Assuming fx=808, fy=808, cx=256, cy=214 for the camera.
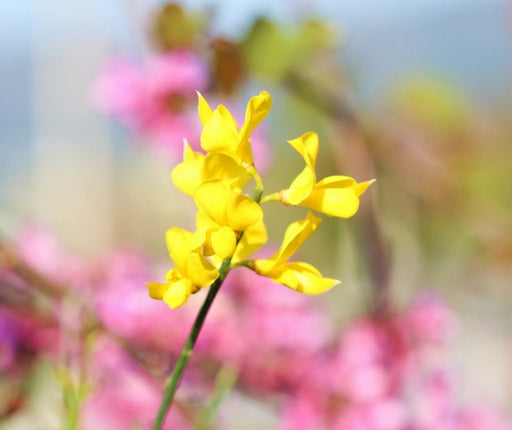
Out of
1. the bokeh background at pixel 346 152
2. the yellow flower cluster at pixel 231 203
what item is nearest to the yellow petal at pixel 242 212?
the yellow flower cluster at pixel 231 203

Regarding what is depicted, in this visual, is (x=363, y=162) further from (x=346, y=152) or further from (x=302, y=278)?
(x=302, y=278)

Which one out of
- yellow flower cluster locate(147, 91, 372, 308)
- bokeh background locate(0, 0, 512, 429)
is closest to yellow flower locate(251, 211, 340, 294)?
yellow flower cluster locate(147, 91, 372, 308)

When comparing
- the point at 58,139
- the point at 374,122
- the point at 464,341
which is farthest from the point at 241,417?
the point at 58,139

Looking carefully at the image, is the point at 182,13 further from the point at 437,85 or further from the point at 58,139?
the point at 58,139

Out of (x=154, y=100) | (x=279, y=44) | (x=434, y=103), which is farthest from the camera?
(x=434, y=103)

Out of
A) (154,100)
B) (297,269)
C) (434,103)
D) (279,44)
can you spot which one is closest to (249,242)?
(297,269)

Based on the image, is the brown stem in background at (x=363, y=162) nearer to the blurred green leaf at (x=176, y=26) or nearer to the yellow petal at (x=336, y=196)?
the blurred green leaf at (x=176, y=26)

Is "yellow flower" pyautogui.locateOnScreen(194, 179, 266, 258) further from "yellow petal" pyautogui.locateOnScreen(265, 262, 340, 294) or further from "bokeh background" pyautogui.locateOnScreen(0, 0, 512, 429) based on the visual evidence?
"bokeh background" pyautogui.locateOnScreen(0, 0, 512, 429)
